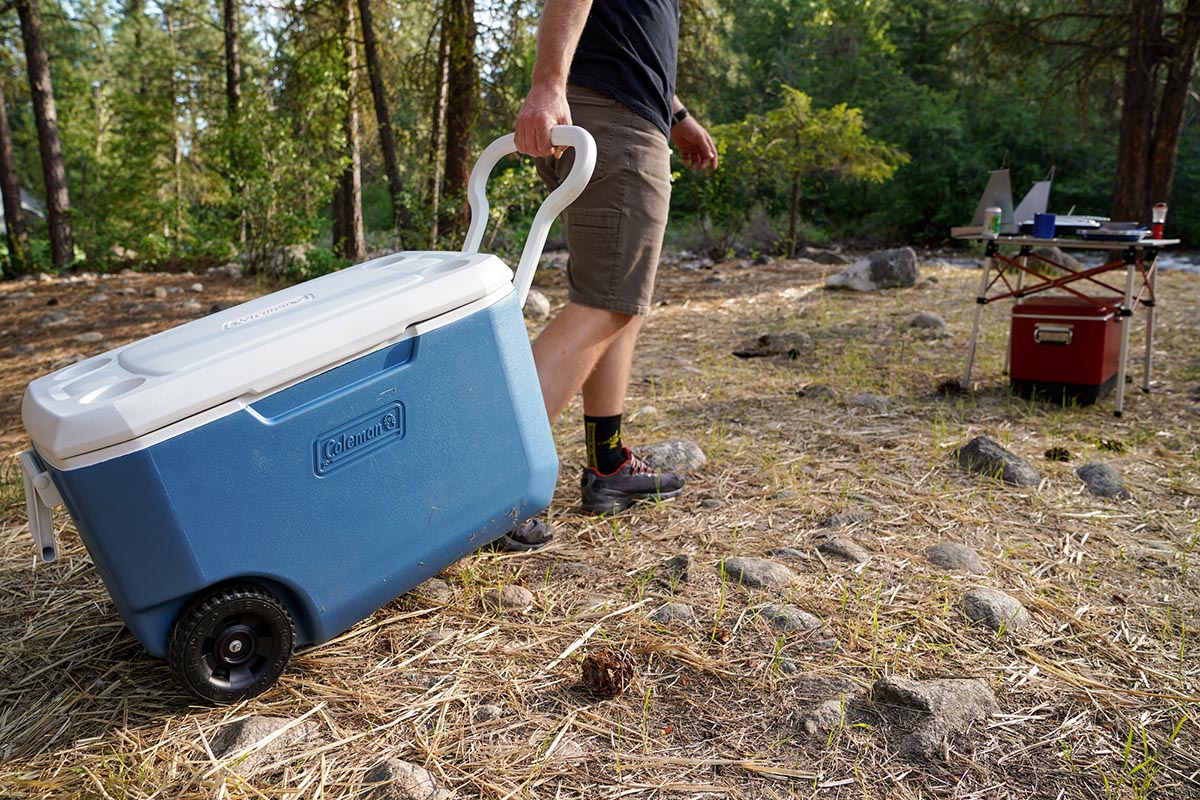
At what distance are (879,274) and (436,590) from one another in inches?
231

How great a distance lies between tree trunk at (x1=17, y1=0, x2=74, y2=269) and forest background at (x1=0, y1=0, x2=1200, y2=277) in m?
0.02

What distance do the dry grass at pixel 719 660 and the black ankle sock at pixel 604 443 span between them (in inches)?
6.1

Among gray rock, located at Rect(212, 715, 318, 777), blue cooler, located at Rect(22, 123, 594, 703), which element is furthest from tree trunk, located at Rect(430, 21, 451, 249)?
gray rock, located at Rect(212, 715, 318, 777)

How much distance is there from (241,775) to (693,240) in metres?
12.5

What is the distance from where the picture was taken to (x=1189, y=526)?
232 cm

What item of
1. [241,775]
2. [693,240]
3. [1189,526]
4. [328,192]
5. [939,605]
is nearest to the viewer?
[241,775]

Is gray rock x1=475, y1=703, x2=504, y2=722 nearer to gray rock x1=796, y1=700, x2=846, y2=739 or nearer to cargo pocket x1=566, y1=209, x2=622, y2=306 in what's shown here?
gray rock x1=796, y1=700, x2=846, y2=739

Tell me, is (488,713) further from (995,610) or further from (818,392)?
(818,392)

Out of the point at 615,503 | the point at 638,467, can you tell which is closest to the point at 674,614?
the point at 615,503

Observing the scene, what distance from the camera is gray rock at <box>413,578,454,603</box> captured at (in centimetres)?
191

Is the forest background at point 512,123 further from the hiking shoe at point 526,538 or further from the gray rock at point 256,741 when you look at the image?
the gray rock at point 256,741

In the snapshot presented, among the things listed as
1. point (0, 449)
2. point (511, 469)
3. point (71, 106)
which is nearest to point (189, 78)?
point (71, 106)

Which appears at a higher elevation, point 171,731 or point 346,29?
point 346,29

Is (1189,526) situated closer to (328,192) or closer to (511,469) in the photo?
(511,469)
